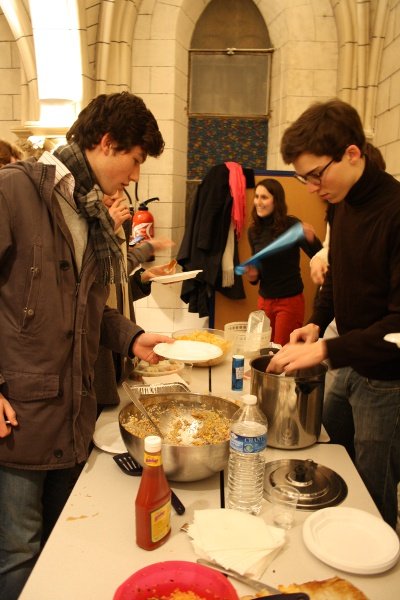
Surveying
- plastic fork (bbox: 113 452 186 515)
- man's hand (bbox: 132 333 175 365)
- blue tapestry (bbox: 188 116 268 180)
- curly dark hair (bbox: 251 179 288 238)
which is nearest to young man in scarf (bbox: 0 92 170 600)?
plastic fork (bbox: 113 452 186 515)

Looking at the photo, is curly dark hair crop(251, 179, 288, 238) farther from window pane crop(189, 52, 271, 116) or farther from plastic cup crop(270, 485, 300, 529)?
plastic cup crop(270, 485, 300, 529)

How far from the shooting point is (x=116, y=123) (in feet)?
5.51

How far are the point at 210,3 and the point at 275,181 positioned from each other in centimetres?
206

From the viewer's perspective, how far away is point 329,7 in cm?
459

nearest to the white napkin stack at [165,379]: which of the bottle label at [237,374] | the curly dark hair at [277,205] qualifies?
the bottle label at [237,374]

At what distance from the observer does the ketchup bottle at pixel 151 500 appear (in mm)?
1203

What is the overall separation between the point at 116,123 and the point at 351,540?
1372 millimetres

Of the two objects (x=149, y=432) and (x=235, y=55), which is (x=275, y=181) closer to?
(x=235, y=55)

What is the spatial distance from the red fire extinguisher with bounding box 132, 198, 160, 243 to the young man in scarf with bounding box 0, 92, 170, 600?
9.35 ft

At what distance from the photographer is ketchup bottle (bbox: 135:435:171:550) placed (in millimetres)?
1203

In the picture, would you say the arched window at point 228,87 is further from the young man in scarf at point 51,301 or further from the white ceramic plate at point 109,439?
the white ceramic plate at point 109,439

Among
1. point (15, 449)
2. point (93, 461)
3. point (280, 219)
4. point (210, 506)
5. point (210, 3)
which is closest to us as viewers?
point (210, 506)

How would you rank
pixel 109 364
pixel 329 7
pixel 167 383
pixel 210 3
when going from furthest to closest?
pixel 210 3, pixel 329 7, pixel 167 383, pixel 109 364

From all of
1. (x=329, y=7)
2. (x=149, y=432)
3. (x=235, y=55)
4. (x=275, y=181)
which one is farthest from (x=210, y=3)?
(x=149, y=432)
